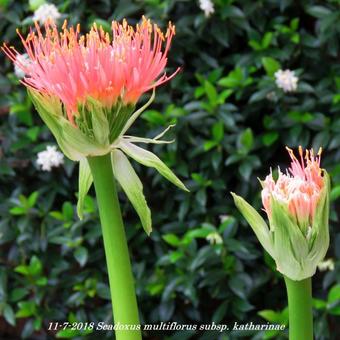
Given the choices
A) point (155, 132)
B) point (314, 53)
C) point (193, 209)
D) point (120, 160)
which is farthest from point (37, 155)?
point (120, 160)

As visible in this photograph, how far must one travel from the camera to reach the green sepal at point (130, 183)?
1.62 ft

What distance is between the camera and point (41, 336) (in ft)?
6.30

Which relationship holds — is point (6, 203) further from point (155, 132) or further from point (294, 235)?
point (294, 235)

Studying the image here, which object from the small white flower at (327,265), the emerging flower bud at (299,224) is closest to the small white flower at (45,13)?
the small white flower at (327,265)

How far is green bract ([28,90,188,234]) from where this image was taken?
465mm

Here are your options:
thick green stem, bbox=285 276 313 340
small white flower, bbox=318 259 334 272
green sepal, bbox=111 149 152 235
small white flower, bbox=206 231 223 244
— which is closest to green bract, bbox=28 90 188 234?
green sepal, bbox=111 149 152 235

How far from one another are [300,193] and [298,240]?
0.03 meters

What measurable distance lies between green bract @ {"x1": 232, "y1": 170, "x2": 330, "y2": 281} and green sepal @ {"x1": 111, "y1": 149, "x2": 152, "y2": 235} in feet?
0.33

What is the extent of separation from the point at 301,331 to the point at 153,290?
131cm

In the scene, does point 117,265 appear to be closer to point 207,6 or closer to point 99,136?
point 99,136

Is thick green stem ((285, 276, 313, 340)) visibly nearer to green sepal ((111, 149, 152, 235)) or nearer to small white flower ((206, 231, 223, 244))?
green sepal ((111, 149, 152, 235))

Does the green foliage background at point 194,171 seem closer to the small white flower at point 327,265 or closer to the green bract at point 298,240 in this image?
the small white flower at point 327,265

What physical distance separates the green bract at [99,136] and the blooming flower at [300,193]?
0.27ft

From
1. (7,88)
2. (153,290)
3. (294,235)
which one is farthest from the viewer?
(7,88)
